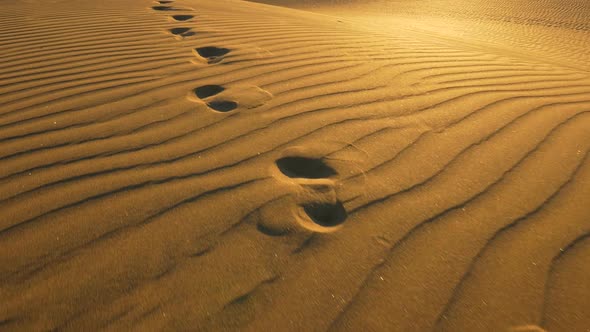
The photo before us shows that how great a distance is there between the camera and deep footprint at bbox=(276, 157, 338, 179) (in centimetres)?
152

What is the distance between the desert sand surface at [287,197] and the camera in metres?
1.03

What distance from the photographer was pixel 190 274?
1089 millimetres

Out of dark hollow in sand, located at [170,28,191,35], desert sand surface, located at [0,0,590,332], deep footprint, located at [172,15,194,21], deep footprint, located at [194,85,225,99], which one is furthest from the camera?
deep footprint, located at [172,15,194,21]

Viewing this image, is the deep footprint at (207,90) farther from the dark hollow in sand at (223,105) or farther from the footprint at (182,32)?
the footprint at (182,32)

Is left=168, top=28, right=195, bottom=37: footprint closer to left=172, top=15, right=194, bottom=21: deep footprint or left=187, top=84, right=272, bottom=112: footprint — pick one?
left=172, top=15, right=194, bottom=21: deep footprint

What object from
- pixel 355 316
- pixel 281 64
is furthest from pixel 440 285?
pixel 281 64

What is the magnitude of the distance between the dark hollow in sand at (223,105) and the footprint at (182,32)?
5.93ft

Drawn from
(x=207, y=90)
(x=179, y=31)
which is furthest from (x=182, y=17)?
(x=207, y=90)

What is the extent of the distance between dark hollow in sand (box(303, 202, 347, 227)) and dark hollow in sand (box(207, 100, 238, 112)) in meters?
0.94

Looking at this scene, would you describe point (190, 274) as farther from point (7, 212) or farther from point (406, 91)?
point (406, 91)

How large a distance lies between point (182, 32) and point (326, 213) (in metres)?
3.15

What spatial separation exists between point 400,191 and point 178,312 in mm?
969

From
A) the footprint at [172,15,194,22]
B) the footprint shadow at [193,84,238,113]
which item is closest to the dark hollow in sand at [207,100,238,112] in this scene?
the footprint shadow at [193,84,238,113]

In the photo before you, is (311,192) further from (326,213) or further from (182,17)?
(182,17)
